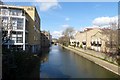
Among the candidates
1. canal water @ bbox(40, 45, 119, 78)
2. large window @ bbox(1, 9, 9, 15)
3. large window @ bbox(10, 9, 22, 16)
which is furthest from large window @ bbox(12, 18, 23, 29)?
canal water @ bbox(40, 45, 119, 78)

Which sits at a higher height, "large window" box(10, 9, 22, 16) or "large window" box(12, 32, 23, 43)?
"large window" box(10, 9, 22, 16)

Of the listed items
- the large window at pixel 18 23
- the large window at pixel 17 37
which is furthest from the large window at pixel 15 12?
the large window at pixel 17 37

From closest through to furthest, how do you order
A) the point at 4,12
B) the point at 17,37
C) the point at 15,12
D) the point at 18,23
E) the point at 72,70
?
1. the point at 72,70
2. the point at 4,12
3. the point at 17,37
4. the point at 18,23
5. the point at 15,12

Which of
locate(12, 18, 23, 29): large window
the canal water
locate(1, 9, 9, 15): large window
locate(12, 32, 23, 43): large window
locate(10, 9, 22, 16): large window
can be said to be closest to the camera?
the canal water

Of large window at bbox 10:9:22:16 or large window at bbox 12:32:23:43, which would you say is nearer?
large window at bbox 12:32:23:43

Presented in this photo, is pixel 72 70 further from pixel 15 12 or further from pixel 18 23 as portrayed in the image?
pixel 15 12

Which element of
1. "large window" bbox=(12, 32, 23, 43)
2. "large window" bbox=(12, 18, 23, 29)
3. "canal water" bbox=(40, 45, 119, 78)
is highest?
"large window" bbox=(12, 18, 23, 29)

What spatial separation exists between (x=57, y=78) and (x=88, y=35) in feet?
135

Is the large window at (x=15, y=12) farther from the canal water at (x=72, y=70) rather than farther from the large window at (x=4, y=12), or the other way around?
the canal water at (x=72, y=70)

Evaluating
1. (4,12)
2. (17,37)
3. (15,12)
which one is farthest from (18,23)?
(4,12)

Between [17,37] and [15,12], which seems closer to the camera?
[17,37]

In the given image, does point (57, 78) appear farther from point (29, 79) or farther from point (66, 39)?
point (66, 39)

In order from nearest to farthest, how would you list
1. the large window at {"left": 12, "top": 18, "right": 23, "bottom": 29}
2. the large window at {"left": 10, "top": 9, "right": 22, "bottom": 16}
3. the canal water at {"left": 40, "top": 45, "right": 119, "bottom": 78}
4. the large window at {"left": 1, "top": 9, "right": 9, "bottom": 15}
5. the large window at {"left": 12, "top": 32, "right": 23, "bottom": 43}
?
the canal water at {"left": 40, "top": 45, "right": 119, "bottom": 78} → the large window at {"left": 1, "top": 9, "right": 9, "bottom": 15} → the large window at {"left": 12, "top": 32, "right": 23, "bottom": 43} → the large window at {"left": 12, "top": 18, "right": 23, "bottom": 29} → the large window at {"left": 10, "top": 9, "right": 22, "bottom": 16}

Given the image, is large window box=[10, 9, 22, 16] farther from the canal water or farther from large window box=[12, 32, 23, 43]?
the canal water
